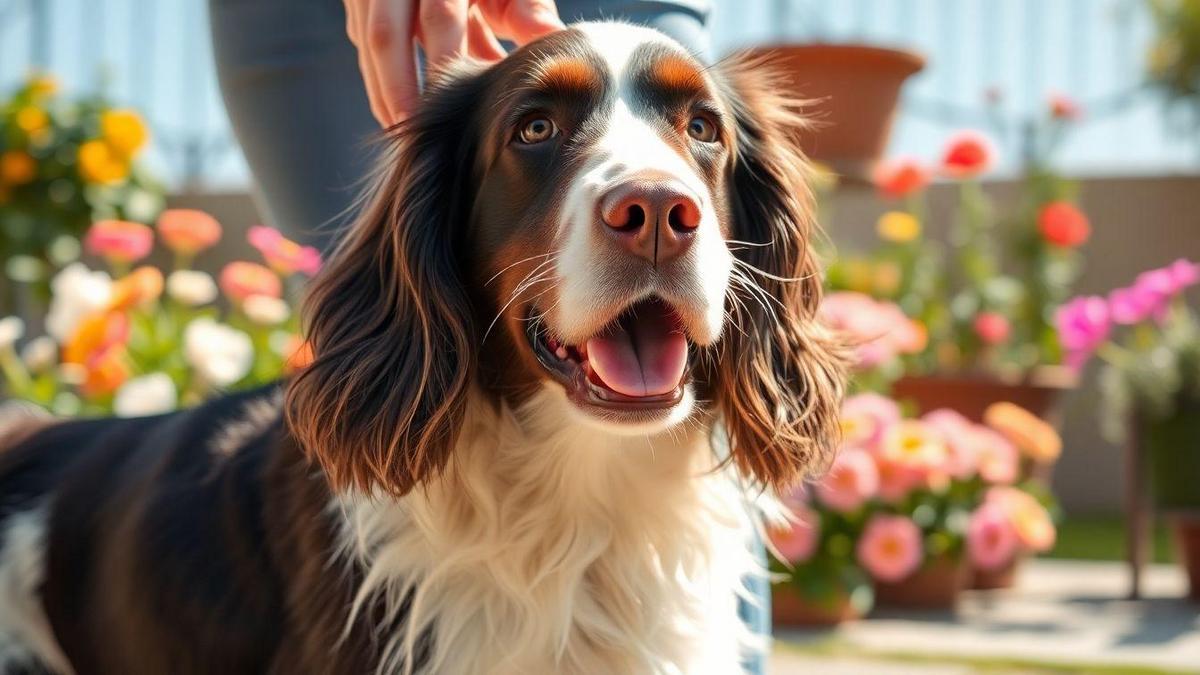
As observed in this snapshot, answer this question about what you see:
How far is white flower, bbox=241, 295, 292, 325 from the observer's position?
4.70 meters

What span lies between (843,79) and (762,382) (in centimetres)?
428

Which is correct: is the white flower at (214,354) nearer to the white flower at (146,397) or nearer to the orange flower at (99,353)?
the white flower at (146,397)

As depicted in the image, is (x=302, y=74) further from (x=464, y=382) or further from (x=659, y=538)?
(x=659, y=538)

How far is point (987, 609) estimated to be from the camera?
5.14 meters

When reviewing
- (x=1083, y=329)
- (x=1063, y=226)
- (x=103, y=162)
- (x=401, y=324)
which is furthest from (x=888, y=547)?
(x=103, y=162)

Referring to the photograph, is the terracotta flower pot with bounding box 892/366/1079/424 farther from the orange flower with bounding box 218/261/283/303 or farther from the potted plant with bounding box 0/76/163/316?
the potted plant with bounding box 0/76/163/316

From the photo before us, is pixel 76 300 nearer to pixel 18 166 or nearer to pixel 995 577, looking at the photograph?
pixel 18 166

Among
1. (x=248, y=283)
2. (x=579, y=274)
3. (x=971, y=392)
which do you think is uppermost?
(x=579, y=274)

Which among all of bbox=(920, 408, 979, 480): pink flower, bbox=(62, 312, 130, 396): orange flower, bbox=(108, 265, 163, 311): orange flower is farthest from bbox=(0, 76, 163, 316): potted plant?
bbox=(920, 408, 979, 480): pink flower

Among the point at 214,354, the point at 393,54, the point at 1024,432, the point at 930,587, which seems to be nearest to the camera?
the point at 393,54

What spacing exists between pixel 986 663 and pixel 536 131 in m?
2.53

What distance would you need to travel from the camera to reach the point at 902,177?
594cm

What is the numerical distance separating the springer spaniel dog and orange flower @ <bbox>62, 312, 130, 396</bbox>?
195 centimetres

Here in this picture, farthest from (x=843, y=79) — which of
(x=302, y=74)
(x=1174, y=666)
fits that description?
(x=302, y=74)
